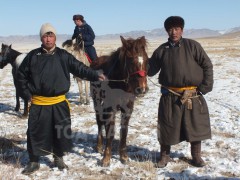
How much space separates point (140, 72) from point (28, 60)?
1.73 metres

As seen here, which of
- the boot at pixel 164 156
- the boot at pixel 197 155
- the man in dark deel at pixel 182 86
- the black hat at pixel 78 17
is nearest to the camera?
the man in dark deel at pixel 182 86

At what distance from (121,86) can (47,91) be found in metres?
1.22

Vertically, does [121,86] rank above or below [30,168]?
above

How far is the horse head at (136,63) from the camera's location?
14.8ft

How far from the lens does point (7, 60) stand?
920 cm

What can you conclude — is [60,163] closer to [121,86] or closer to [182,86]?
[121,86]

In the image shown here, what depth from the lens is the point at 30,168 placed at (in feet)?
16.7

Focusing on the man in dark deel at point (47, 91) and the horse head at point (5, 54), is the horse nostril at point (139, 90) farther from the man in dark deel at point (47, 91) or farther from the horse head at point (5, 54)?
the horse head at point (5, 54)

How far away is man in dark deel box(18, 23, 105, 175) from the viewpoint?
4.66 m

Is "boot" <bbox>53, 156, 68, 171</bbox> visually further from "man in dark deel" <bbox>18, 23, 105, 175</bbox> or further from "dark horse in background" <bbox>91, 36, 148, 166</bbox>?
"dark horse in background" <bbox>91, 36, 148, 166</bbox>

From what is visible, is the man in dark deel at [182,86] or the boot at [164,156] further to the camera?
the boot at [164,156]

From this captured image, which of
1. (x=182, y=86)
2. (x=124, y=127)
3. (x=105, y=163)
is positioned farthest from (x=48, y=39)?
(x=105, y=163)

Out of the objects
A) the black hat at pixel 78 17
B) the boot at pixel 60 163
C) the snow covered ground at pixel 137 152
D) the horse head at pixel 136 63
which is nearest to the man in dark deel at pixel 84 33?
the black hat at pixel 78 17

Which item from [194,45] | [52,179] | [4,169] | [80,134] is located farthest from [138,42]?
[80,134]
